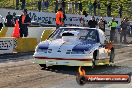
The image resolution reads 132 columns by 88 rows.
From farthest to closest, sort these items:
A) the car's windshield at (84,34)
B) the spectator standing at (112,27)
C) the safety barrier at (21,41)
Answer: the spectator standing at (112,27), the safety barrier at (21,41), the car's windshield at (84,34)

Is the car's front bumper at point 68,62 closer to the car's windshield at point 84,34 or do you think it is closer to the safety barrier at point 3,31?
the car's windshield at point 84,34

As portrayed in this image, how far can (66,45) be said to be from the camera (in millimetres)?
12664

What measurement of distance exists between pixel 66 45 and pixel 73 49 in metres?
0.36

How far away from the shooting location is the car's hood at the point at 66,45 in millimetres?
12477

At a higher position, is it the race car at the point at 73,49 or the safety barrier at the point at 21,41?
the race car at the point at 73,49

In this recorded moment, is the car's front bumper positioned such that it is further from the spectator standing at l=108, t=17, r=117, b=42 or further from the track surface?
the spectator standing at l=108, t=17, r=117, b=42

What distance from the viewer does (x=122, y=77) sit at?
18.4ft

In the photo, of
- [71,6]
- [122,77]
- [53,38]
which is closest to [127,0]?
[71,6]

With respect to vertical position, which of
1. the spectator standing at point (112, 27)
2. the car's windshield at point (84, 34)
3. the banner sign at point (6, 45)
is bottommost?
the spectator standing at point (112, 27)

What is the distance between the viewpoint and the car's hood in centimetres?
1248

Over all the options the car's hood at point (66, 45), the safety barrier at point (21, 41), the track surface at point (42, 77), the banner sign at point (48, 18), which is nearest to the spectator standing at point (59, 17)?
the safety barrier at point (21, 41)

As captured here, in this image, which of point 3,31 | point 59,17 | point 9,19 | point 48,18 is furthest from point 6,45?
point 48,18

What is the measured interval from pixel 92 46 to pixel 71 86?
3.49 meters

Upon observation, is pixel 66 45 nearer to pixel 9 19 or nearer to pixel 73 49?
A: pixel 73 49
